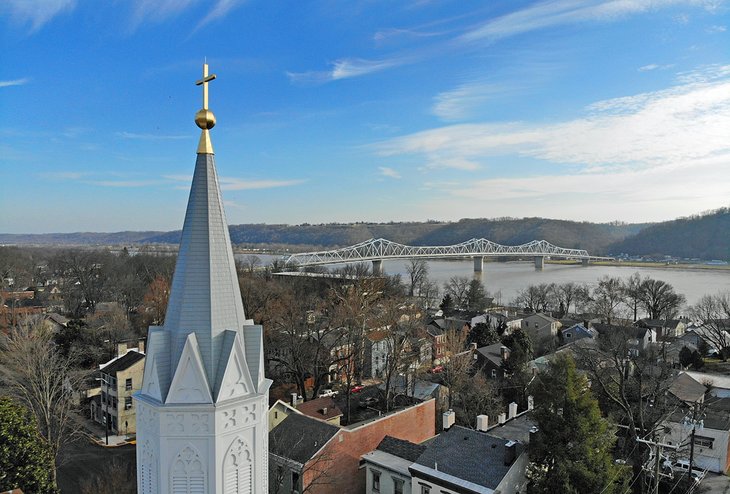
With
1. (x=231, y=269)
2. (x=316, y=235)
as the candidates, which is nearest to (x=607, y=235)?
(x=316, y=235)

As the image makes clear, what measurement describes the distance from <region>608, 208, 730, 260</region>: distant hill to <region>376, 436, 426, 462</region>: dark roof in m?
132

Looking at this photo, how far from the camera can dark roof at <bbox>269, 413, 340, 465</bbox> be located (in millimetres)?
17005

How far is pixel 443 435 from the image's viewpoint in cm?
1731

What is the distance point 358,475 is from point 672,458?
40.7 ft

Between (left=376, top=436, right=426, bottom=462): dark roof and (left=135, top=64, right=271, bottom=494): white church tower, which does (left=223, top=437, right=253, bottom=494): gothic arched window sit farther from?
(left=376, top=436, right=426, bottom=462): dark roof

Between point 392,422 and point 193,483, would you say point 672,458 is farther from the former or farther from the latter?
point 193,483

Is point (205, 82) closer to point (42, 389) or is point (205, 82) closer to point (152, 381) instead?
point (152, 381)

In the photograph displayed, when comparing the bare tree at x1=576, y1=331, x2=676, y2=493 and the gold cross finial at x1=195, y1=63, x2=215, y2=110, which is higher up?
the gold cross finial at x1=195, y1=63, x2=215, y2=110

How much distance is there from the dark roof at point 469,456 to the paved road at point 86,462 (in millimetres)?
12946

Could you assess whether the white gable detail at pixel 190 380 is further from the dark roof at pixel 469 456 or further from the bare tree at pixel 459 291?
the bare tree at pixel 459 291

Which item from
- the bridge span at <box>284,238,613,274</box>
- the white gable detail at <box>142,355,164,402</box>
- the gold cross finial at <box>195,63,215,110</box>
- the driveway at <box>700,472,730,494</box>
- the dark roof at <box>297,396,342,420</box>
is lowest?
the driveway at <box>700,472,730,494</box>

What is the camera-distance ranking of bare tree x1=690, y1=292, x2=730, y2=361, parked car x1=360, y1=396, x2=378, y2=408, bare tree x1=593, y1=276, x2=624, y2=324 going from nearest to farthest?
parked car x1=360, y1=396, x2=378, y2=408, bare tree x1=690, y1=292, x2=730, y2=361, bare tree x1=593, y1=276, x2=624, y2=324

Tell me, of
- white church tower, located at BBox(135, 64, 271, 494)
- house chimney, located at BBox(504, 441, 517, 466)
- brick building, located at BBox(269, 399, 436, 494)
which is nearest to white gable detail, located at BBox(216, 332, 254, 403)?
white church tower, located at BBox(135, 64, 271, 494)

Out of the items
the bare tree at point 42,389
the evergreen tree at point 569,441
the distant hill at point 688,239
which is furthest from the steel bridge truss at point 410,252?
the evergreen tree at point 569,441
